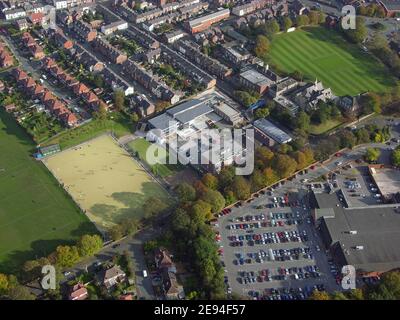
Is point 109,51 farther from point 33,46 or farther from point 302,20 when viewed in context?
point 302,20

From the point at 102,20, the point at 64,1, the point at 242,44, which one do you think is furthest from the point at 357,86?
the point at 64,1

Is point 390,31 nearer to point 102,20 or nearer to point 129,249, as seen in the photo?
point 102,20

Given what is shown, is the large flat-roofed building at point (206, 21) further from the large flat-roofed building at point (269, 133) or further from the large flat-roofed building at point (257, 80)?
the large flat-roofed building at point (269, 133)

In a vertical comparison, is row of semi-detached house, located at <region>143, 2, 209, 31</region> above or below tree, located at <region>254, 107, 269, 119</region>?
above

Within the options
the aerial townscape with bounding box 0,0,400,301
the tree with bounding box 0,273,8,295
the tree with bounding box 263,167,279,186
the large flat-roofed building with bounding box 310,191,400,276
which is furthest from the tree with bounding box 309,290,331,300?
the tree with bounding box 0,273,8,295

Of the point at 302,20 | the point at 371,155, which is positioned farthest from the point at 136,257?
the point at 302,20

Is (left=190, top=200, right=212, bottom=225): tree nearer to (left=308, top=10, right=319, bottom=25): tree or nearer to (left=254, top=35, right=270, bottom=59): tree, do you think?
(left=254, top=35, right=270, bottom=59): tree

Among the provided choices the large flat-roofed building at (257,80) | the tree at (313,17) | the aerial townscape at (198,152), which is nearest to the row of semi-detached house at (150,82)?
the aerial townscape at (198,152)
